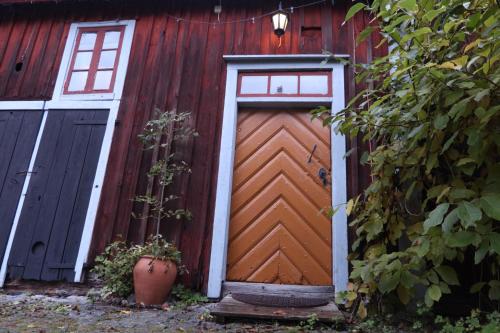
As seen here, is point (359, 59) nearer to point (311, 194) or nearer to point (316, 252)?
point (311, 194)

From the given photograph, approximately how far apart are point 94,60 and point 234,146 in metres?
2.26

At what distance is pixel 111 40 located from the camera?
5.25 metres

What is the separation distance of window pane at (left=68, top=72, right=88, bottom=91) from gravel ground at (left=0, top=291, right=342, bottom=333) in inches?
102

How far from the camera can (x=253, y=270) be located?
414 centimetres

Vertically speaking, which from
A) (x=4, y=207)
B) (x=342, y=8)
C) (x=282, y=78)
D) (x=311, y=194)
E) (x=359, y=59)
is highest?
(x=342, y=8)

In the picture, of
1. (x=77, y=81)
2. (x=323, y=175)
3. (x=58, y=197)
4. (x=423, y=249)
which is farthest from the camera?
(x=77, y=81)

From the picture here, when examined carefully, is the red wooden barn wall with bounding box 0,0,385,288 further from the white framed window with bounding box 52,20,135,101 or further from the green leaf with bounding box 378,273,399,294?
the green leaf with bounding box 378,273,399,294

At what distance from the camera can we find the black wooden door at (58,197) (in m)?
4.34

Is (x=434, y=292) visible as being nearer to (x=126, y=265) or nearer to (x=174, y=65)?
(x=126, y=265)

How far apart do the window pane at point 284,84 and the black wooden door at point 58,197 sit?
6.79ft

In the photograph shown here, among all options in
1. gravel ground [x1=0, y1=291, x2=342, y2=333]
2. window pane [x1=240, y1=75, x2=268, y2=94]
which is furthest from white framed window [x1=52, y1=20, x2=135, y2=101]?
gravel ground [x1=0, y1=291, x2=342, y2=333]

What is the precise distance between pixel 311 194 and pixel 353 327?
158cm

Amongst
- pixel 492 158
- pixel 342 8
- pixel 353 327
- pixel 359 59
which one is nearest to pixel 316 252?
pixel 353 327

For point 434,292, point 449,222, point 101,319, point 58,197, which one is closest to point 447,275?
point 434,292
